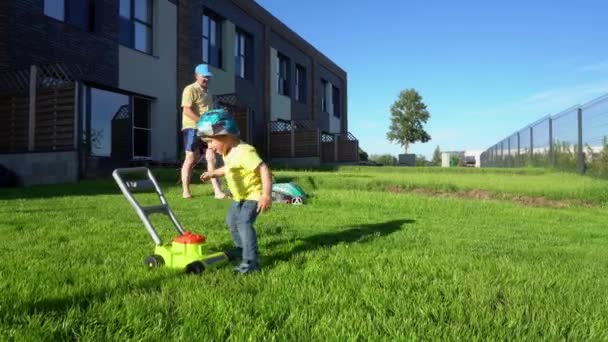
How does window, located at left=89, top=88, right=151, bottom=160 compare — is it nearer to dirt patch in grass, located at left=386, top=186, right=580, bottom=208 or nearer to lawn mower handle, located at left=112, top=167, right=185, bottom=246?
dirt patch in grass, located at left=386, top=186, right=580, bottom=208

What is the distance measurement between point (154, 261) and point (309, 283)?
108 centimetres

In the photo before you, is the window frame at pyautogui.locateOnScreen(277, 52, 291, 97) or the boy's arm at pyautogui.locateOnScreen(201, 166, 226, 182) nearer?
the boy's arm at pyautogui.locateOnScreen(201, 166, 226, 182)

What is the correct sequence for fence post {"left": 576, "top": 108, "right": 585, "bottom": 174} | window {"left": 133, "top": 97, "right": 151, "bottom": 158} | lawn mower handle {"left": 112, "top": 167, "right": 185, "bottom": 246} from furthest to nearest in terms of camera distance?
1. fence post {"left": 576, "top": 108, "right": 585, "bottom": 174}
2. window {"left": 133, "top": 97, "right": 151, "bottom": 158}
3. lawn mower handle {"left": 112, "top": 167, "right": 185, "bottom": 246}

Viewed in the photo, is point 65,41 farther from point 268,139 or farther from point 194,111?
point 268,139

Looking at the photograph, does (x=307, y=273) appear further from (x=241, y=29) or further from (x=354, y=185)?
(x=241, y=29)

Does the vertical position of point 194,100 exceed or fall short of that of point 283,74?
it falls short

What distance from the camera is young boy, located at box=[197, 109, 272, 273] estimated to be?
3.50 m

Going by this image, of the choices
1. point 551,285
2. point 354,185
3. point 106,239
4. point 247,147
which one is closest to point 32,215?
point 106,239

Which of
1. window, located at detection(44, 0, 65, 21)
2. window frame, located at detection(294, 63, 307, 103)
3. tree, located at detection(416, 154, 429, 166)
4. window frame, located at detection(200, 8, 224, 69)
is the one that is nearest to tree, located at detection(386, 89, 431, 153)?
tree, located at detection(416, 154, 429, 166)

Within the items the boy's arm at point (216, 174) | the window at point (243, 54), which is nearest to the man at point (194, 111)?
the boy's arm at point (216, 174)

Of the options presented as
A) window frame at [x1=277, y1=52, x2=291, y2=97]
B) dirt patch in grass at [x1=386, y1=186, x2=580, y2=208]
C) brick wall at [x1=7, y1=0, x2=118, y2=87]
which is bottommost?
dirt patch in grass at [x1=386, y1=186, x2=580, y2=208]

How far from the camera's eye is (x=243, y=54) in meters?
24.8

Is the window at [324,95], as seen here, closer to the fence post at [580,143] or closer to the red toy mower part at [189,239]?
the fence post at [580,143]

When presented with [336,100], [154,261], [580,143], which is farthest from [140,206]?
[336,100]
